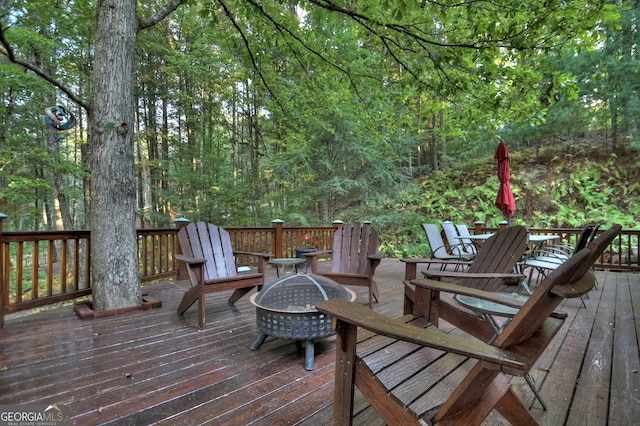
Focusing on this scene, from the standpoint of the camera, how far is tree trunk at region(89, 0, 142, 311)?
9.42ft

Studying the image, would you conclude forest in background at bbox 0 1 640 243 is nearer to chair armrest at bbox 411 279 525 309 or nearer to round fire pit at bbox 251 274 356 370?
round fire pit at bbox 251 274 356 370

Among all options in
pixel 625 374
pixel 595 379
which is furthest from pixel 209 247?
pixel 625 374

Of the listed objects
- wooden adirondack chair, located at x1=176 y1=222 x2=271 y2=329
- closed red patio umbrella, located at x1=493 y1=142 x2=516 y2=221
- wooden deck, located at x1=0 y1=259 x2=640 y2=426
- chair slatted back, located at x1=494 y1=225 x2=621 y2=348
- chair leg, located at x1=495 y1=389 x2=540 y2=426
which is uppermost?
closed red patio umbrella, located at x1=493 y1=142 x2=516 y2=221

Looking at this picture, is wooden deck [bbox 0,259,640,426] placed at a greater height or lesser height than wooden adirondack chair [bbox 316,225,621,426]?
lesser

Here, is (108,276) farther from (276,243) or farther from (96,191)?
(276,243)

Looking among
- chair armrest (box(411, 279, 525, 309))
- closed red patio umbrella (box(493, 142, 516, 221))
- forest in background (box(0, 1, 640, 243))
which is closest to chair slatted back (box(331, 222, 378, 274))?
chair armrest (box(411, 279, 525, 309))

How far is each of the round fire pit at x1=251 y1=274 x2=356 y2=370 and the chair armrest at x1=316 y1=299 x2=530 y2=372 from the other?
77cm

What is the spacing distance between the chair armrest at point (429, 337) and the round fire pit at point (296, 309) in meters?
0.77

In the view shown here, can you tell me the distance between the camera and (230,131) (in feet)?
35.2

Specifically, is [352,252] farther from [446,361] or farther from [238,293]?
[446,361]

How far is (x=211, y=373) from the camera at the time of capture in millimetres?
1836

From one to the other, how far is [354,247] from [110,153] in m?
2.75

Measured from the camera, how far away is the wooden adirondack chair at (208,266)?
2.61 meters

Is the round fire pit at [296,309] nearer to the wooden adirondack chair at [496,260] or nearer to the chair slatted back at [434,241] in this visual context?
the wooden adirondack chair at [496,260]
